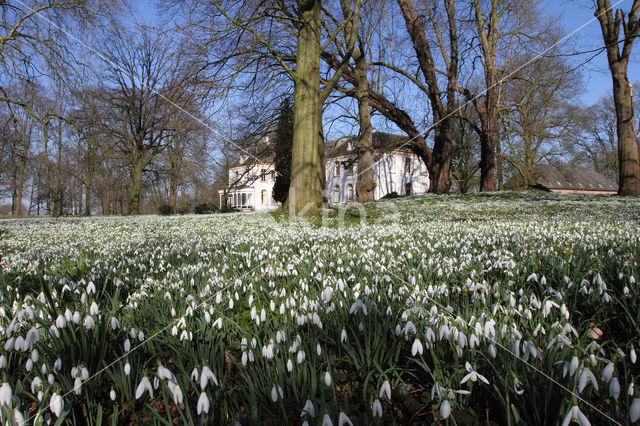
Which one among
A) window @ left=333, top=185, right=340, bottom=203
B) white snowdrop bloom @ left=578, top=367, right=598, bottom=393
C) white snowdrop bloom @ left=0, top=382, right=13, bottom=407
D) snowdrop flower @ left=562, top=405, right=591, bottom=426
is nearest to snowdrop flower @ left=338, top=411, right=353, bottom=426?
snowdrop flower @ left=562, top=405, right=591, bottom=426

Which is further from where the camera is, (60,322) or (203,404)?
(60,322)

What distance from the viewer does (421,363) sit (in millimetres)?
1498

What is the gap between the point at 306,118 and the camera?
10672 mm

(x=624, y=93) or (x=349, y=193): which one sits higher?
(x=624, y=93)

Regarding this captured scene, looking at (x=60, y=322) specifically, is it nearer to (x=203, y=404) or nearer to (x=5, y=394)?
(x=5, y=394)

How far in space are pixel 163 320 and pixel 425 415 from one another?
164 cm

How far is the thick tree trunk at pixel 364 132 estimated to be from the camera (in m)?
19.1

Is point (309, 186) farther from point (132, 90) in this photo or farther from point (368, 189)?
point (132, 90)

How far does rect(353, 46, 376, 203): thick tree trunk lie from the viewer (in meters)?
19.1

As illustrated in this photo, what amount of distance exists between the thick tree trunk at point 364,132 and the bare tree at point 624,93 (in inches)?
423

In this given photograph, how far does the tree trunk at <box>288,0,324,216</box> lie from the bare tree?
44.6ft

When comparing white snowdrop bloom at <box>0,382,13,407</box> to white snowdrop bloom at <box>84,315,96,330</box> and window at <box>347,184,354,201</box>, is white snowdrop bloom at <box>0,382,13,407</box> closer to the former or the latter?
white snowdrop bloom at <box>84,315,96,330</box>

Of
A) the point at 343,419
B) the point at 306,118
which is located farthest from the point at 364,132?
the point at 343,419

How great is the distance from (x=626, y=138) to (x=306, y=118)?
48.7ft
